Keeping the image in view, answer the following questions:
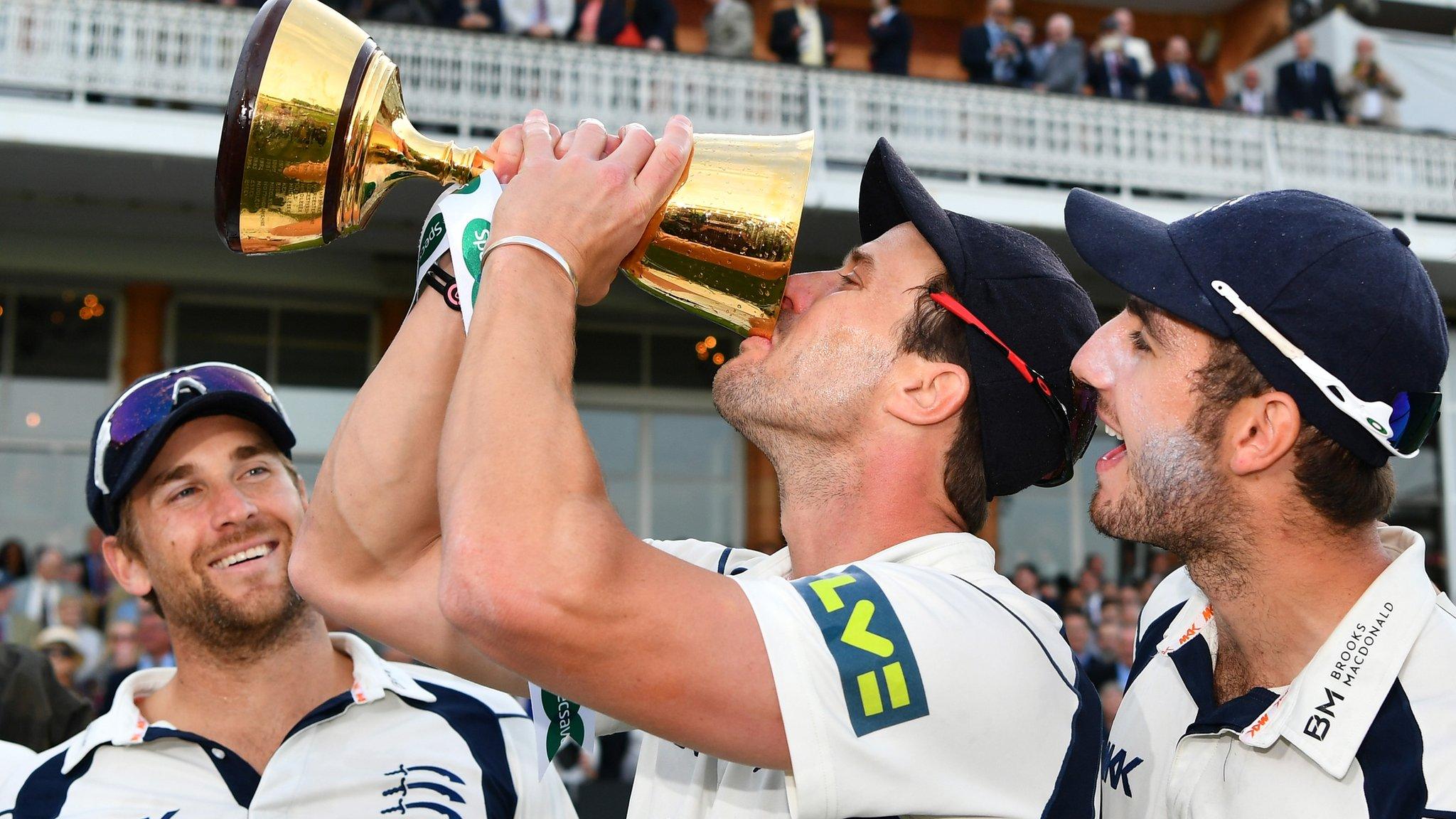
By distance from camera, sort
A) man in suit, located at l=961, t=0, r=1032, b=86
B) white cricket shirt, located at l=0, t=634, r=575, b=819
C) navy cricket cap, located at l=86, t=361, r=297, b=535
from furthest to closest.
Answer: man in suit, located at l=961, t=0, r=1032, b=86 → navy cricket cap, located at l=86, t=361, r=297, b=535 → white cricket shirt, located at l=0, t=634, r=575, b=819

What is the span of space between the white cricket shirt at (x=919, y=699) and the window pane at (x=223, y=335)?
491 inches

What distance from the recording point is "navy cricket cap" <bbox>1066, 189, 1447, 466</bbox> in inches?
81.0

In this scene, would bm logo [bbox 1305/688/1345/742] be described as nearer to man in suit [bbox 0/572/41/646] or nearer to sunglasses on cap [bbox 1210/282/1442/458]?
sunglasses on cap [bbox 1210/282/1442/458]

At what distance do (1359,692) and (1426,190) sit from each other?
1408 cm

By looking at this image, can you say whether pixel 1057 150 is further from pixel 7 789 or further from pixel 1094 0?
pixel 7 789

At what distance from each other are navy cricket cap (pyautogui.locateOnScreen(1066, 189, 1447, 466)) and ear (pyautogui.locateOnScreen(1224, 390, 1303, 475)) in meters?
0.02

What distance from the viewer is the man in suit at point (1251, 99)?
1505 cm

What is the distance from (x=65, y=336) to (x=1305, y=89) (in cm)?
1316

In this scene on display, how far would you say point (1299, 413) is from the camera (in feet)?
6.90

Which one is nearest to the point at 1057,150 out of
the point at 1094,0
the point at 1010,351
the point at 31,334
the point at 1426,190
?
the point at 1426,190

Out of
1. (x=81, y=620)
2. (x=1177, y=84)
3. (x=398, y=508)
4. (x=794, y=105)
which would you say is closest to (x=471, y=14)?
(x=794, y=105)

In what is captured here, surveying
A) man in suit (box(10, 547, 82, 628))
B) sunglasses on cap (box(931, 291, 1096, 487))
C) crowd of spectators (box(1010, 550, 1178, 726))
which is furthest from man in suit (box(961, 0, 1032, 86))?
sunglasses on cap (box(931, 291, 1096, 487))

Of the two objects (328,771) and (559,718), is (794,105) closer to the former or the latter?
(328,771)

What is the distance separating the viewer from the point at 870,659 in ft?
5.67
